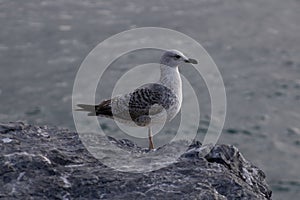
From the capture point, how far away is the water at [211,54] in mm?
21969

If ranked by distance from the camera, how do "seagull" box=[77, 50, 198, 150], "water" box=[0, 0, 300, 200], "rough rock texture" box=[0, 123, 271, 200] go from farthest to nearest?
"water" box=[0, 0, 300, 200]
"seagull" box=[77, 50, 198, 150]
"rough rock texture" box=[0, 123, 271, 200]

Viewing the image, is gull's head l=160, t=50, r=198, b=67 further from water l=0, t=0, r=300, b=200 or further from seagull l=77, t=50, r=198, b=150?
water l=0, t=0, r=300, b=200

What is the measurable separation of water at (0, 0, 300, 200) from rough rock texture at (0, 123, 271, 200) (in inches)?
409

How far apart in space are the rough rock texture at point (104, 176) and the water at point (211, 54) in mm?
10384

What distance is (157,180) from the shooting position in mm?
8805

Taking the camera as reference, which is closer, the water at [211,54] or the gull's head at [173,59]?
the gull's head at [173,59]

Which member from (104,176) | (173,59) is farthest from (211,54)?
(104,176)

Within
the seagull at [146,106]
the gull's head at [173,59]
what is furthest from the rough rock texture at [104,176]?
the gull's head at [173,59]

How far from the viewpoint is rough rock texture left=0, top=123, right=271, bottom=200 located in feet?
27.9

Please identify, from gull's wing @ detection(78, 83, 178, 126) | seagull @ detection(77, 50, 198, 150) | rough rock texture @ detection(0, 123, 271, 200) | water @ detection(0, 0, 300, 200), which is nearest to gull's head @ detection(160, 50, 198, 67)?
seagull @ detection(77, 50, 198, 150)

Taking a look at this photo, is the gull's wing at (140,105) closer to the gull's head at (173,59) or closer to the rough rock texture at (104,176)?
the gull's head at (173,59)

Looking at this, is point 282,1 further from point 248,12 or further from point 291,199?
point 291,199

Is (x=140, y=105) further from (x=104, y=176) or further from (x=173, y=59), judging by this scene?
(x=104, y=176)

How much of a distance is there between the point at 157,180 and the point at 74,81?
15082mm
